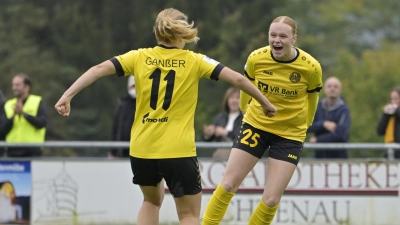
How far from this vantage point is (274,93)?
890 cm

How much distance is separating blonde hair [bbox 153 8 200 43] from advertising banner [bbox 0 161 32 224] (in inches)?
191

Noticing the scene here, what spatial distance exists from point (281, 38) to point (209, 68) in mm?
1147

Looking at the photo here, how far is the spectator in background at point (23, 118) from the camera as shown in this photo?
496 inches

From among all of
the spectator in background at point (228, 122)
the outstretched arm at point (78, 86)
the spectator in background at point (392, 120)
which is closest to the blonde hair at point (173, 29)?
the outstretched arm at point (78, 86)

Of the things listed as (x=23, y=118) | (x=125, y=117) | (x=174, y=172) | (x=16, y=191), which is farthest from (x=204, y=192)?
(x=174, y=172)

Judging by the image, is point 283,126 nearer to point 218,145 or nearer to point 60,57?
point 218,145

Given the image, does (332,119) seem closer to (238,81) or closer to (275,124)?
(275,124)

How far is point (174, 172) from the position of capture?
7871 millimetres

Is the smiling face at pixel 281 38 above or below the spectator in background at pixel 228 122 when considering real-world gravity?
above

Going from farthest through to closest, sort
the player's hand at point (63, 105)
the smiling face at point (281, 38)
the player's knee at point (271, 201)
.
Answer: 1. the player's knee at point (271, 201)
2. the smiling face at point (281, 38)
3. the player's hand at point (63, 105)

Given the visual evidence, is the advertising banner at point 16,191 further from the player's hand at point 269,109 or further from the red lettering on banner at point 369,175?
the player's hand at point 269,109

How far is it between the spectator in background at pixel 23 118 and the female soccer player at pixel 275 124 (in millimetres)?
4287

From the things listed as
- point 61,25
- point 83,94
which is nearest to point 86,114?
point 83,94

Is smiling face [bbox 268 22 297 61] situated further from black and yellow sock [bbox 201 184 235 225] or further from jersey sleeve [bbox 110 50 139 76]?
jersey sleeve [bbox 110 50 139 76]
